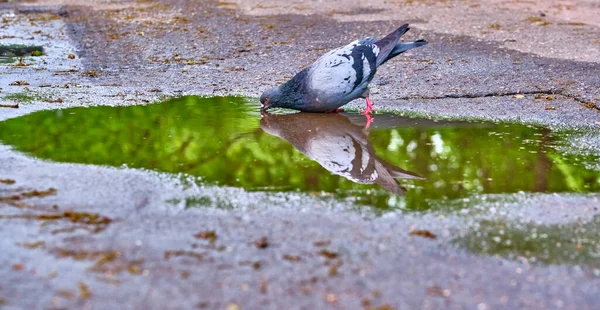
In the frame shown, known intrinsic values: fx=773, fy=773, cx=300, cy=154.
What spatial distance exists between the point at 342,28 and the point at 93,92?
189 inches

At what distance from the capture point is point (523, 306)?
328 centimetres

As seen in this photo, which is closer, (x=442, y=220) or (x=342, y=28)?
(x=442, y=220)

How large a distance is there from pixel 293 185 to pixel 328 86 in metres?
2.04

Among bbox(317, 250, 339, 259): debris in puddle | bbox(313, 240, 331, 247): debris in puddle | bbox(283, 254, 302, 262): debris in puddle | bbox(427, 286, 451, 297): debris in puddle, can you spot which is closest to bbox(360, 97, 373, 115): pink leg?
bbox(313, 240, 331, 247): debris in puddle

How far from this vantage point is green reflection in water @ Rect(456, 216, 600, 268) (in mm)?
3822

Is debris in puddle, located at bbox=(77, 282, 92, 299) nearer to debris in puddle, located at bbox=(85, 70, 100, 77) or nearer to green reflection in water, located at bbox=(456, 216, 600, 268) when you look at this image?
green reflection in water, located at bbox=(456, 216, 600, 268)

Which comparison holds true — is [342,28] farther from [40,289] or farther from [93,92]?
[40,289]

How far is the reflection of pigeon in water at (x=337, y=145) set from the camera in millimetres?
5246

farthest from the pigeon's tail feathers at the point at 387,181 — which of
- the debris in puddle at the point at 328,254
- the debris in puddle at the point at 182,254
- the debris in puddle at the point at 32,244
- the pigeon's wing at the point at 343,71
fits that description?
the debris in puddle at the point at 32,244

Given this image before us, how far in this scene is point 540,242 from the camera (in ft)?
13.2

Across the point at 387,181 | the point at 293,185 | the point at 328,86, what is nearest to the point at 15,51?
the point at 328,86

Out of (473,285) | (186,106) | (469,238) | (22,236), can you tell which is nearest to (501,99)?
(186,106)

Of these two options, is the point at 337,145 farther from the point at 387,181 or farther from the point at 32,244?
the point at 32,244

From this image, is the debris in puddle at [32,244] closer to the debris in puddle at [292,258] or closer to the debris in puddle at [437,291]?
the debris in puddle at [292,258]
